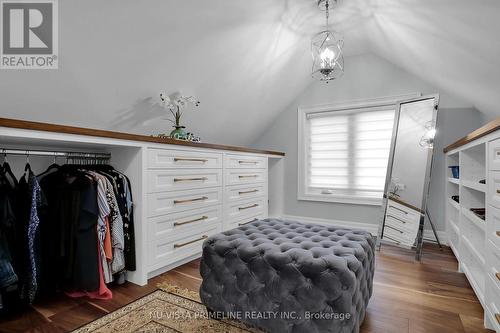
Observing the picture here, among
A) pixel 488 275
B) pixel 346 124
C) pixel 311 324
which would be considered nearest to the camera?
pixel 311 324

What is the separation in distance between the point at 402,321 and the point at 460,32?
180 centimetres

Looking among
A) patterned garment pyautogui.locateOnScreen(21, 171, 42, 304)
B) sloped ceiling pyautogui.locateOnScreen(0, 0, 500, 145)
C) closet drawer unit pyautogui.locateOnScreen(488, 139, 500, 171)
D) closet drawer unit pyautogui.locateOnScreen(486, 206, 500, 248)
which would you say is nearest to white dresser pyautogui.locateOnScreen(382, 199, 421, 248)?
sloped ceiling pyautogui.locateOnScreen(0, 0, 500, 145)

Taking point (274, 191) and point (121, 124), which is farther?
point (274, 191)

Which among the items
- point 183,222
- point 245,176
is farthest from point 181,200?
point 245,176

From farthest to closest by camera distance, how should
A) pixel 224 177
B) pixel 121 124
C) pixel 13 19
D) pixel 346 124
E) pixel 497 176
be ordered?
pixel 346 124 < pixel 224 177 < pixel 121 124 < pixel 13 19 < pixel 497 176

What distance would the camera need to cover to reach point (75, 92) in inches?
76.2

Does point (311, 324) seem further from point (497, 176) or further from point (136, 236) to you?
point (136, 236)

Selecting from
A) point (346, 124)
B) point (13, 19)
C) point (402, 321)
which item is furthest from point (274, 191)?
point (13, 19)

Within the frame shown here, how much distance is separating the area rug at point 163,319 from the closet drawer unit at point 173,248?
32cm

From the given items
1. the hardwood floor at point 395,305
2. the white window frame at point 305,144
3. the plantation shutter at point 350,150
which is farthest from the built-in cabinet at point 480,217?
the white window frame at point 305,144

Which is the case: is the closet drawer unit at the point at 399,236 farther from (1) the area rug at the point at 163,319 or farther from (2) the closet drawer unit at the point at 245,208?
(1) the area rug at the point at 163,319

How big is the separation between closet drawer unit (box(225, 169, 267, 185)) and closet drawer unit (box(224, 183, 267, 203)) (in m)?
0.06

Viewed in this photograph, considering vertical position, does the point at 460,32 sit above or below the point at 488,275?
Answer: above

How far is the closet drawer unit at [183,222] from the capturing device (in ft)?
6.68
